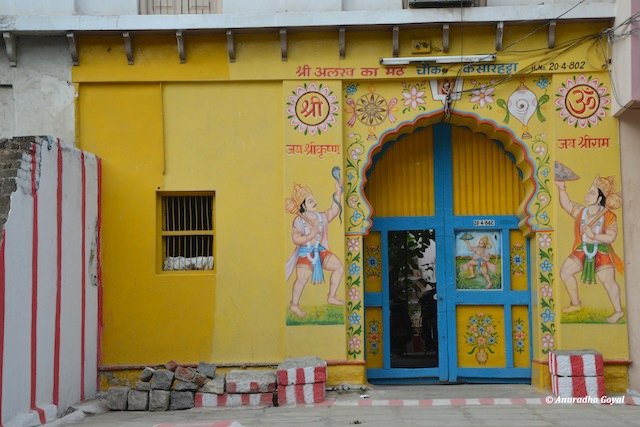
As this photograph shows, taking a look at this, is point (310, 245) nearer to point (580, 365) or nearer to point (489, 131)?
point (489, 131)

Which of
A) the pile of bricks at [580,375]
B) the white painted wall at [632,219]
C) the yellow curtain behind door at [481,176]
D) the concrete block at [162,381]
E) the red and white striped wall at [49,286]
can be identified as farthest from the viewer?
the yellow curtain behind door at [481,176]

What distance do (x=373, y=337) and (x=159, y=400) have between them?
121 inches

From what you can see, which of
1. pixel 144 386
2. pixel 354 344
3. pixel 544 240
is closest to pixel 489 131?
pixel 544 240

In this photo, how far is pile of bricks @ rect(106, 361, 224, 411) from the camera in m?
9.91

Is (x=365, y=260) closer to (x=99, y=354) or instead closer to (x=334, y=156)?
(x=334, y=156)

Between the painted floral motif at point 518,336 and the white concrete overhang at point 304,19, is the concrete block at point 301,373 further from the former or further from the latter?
the white concrete overhang at point 304,19

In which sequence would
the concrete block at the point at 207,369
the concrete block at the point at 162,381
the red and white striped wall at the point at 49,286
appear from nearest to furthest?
1. the red and white striped wall at the point at 49,286
2. the concrete block at the point at 162,381
3. the concrete block at the point at 207,369

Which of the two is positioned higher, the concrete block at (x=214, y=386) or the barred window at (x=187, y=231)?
the barred window at (x=187, y=231)

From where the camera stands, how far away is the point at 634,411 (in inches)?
364

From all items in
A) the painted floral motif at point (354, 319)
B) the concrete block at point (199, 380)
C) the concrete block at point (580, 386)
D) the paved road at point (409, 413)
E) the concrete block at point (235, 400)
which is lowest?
the paved road at point (409, 413)

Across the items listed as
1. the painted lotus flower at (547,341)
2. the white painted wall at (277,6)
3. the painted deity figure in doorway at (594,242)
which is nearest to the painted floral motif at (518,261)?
the painted deity figure in doorway at (594,242)

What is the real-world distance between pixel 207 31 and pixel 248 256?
2970 millimetres

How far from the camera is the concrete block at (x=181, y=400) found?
9.88 m

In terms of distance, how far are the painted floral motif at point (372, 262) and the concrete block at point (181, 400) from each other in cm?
299
